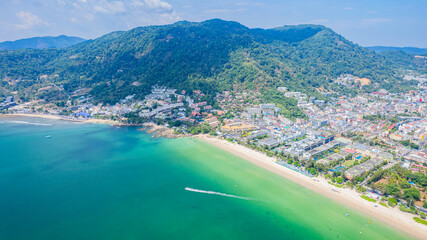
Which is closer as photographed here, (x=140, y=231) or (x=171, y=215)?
(x=140, y=231)

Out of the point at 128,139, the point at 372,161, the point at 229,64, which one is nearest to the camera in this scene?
the point at 372,161

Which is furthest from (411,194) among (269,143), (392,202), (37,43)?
(37,43)

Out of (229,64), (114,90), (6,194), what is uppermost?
(229,64)

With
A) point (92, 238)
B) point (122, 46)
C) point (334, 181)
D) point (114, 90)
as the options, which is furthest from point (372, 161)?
point (122, 46)

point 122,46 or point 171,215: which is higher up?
point 122,46

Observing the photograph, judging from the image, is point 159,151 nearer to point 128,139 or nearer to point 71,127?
point 128,139

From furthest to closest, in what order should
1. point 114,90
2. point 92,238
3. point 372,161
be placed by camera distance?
point 114,90 → point 372,161 → point 92,238

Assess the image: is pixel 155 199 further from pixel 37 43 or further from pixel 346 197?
pixel 37 43
